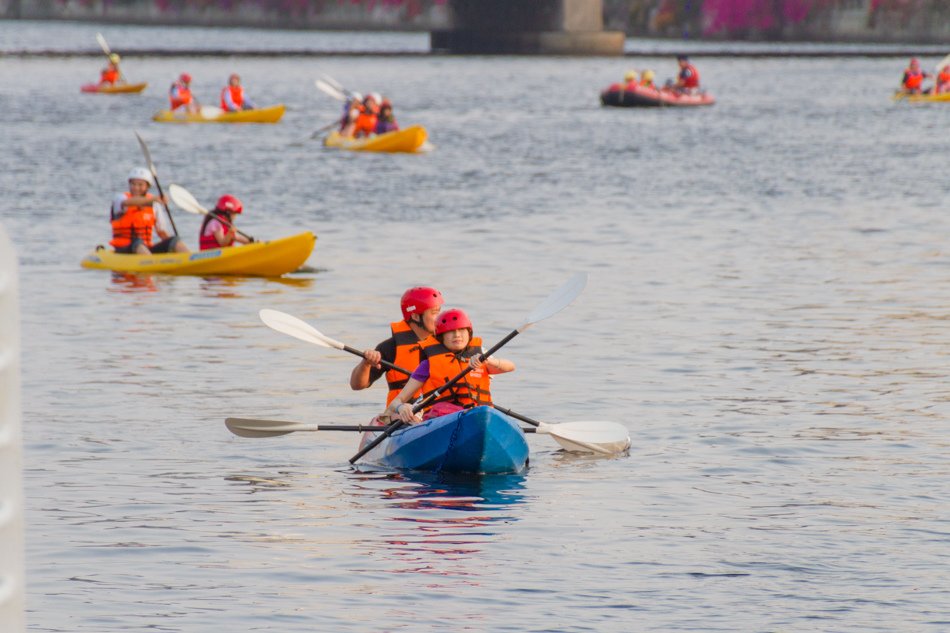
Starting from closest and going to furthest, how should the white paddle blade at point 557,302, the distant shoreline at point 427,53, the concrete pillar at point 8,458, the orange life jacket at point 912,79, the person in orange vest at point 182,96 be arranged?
the concrete pillar at point 8,458, the white paddle blade at point 557,302, the person in orange vest at point 182,96, the orange life jacket at point 912,79, the distant shoreline at point 427,53

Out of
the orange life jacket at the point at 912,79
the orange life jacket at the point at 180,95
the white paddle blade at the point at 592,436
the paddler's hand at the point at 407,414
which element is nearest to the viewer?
the paddler's hand at the point at 407,414

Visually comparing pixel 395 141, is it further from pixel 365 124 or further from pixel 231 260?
pixel 231 260

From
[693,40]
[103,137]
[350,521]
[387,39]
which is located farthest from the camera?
[387,39]

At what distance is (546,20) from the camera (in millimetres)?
97125

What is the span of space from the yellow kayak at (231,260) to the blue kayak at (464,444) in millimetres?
11698

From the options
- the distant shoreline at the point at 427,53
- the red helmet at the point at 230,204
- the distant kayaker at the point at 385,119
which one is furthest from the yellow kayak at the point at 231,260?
the distant shoreline at the point at 427,53

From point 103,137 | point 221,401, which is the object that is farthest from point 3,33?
point 221,401

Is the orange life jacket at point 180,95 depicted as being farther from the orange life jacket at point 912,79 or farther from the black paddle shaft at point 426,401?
the black paddle shaft at point 426,401

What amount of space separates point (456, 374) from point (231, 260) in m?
12.2

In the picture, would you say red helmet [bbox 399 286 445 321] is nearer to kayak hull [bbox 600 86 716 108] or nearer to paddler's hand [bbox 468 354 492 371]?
paddler's hand [bbox 468 354 492 371]

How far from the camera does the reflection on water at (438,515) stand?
31.8ft

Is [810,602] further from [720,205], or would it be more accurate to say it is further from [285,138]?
[285,138]

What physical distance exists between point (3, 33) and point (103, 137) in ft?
364

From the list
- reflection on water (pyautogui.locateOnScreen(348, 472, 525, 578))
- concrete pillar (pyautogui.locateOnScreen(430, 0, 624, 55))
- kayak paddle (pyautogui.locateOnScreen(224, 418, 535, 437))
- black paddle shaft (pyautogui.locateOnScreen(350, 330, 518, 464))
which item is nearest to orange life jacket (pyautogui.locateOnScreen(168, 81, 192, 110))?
concrete pillar (pyautogui.locateOnScreen(430, 0, 624, 55))
